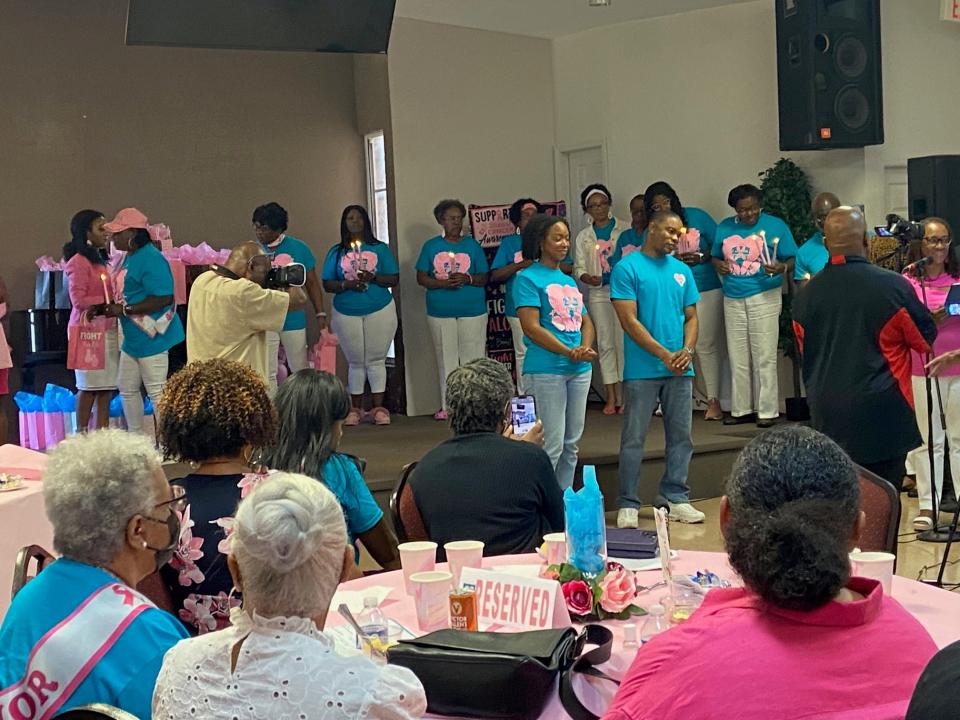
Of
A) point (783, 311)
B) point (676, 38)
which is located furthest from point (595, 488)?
point (676, 38)

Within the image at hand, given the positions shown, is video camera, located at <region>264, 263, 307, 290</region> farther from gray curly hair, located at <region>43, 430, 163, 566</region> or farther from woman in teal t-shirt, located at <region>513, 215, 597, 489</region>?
gray curly hair, located at <region>43, 430, 163, 566</region>

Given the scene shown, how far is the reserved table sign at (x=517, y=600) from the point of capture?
249cm

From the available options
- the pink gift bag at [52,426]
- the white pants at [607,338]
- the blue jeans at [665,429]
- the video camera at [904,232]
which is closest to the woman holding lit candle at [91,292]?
the pink gift bag at [52,426]

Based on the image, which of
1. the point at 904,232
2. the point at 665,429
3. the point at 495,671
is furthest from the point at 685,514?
the point at 495,671

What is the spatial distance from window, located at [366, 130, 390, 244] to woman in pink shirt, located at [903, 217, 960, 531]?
201 inches

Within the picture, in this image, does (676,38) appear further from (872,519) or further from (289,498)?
(289,498)

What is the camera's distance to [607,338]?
9266 mm

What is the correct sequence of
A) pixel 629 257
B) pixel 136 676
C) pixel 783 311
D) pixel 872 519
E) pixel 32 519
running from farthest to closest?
1. pixel 783 311
2. pixel 629 257
3. pixel 32 519
4. pixel 872 519
5. pixel 136 676

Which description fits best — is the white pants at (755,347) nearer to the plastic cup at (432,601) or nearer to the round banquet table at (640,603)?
the round banquet table at (640,603)

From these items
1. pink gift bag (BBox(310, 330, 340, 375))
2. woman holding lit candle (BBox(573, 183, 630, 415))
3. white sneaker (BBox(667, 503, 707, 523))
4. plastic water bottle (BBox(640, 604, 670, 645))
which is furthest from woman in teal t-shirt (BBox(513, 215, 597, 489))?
plastic water bottle (BBox(640, 604, 670, 645))

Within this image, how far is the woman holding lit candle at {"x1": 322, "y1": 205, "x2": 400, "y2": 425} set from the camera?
8.81 metres

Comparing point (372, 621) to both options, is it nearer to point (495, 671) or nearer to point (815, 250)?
point (495, 671)

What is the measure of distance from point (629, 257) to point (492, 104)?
4243 mm

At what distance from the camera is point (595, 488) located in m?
2.77
